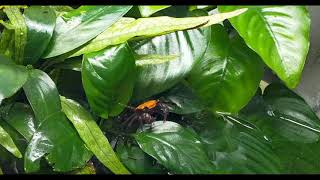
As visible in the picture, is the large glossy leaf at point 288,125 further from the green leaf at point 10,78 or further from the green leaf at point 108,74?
the green leaf at point 10,78

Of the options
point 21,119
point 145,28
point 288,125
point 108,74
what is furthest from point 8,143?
point 288,125

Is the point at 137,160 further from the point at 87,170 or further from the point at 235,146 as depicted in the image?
the point at 235,146

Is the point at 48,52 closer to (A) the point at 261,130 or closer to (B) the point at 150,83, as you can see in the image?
(B) the point at 150,83

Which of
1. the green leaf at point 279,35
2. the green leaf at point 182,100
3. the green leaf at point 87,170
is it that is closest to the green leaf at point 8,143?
the green leaf at point 87,170

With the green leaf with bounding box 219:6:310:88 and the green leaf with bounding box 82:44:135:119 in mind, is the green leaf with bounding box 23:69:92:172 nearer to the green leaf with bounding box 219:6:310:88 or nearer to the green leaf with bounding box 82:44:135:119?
the green leaf with bounding box 82:44:135:119

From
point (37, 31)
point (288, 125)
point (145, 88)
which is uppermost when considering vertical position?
point (37, 31)

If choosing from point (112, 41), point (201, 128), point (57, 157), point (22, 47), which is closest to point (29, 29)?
point (22, 47)
